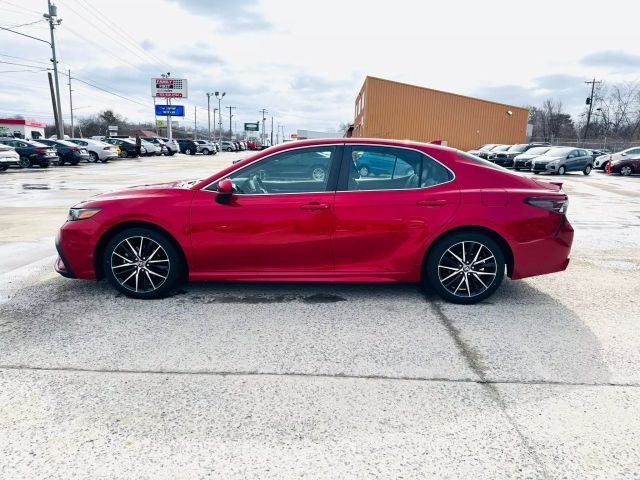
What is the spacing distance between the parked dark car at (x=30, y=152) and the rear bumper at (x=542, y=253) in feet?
85.7

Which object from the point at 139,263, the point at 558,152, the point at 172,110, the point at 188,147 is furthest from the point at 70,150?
the point at 172,110

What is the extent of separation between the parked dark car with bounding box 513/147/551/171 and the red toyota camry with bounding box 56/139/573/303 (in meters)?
24.2

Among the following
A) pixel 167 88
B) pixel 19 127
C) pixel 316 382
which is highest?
pixel 167 88

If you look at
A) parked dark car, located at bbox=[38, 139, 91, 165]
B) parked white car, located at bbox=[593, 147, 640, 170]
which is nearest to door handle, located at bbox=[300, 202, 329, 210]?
parked dark car, located at bbox=[38, 139, 91, 165]

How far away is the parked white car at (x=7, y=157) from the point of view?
842 inches

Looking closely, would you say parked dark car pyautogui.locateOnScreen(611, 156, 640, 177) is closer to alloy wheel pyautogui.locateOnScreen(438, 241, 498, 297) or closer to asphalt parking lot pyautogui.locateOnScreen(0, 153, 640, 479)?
asphalt parking lot pyautogui.locateOnScreen(0, 153, 640, 479)

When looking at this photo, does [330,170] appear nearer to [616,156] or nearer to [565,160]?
[565,160]

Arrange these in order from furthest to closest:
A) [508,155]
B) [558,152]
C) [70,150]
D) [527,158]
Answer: [508,155]
[70,150]
[527,158]
[558,152]

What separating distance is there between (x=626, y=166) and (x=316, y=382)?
98.1 feet

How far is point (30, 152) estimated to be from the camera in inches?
→ 950

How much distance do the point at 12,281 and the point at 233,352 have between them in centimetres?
315

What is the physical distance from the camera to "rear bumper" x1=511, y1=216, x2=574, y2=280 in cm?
437

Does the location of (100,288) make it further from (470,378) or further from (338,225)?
(470,378)

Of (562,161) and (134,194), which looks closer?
(134,194)
